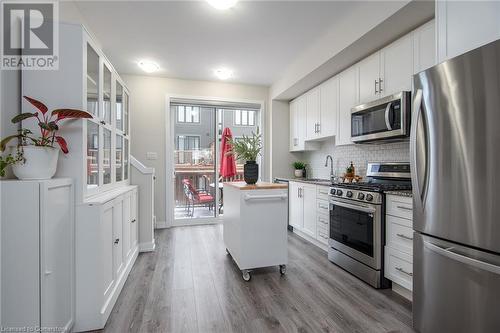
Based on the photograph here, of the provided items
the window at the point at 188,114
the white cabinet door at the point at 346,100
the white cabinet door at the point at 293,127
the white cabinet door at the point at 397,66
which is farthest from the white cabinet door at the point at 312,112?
the window at the point at 188,114

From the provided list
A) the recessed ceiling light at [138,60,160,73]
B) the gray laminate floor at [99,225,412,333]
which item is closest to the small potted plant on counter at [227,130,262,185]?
the gray laminate floor at [99,225,412,333]

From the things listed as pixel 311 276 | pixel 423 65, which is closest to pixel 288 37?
pixel 423 65

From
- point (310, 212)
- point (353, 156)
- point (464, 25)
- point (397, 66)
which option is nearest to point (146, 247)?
point (310, 212)

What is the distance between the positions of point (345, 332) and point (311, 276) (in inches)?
33.5

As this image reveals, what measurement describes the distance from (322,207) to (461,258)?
1928mm

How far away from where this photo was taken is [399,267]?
2117 millimetres

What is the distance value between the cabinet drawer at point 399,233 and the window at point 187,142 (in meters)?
3.57

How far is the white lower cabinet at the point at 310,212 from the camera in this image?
322cm

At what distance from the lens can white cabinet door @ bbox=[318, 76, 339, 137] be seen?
136 inches

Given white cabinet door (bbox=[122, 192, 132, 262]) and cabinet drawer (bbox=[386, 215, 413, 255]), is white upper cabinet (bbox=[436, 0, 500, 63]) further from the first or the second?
white cabinet door (bbox=[122, 192, 132, 262])

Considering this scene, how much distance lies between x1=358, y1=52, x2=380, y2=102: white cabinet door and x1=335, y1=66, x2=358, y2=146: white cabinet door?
0.29 feet

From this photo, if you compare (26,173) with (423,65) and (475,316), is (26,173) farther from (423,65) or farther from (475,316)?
(423,65)

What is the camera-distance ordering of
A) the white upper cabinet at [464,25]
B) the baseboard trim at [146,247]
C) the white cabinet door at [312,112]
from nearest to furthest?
the white upper cabinet at [464,25] → the baseboard trim at [146,247] → the white cabinet door at [312,112]

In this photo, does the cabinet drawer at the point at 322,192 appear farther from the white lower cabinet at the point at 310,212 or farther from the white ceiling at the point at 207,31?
the white ceiling at the point at 207,31
